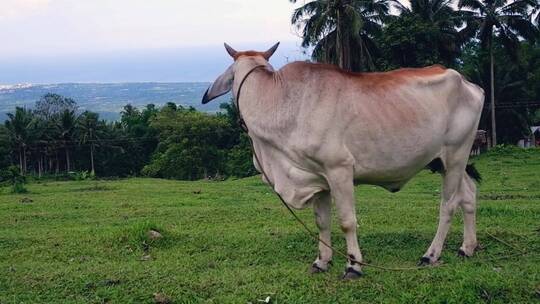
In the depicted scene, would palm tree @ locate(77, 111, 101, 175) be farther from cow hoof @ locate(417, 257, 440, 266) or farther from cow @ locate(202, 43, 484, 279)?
cow hoof @ locate(417, 257, 440, 266)

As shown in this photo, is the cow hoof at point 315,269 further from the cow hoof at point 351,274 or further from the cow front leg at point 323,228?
the cow hoof at point 351,274

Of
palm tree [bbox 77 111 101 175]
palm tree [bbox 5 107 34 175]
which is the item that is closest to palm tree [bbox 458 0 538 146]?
palm tree [bbox 77 111 101 175]

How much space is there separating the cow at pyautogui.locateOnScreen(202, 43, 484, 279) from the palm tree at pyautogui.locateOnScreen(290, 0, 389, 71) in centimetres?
2238

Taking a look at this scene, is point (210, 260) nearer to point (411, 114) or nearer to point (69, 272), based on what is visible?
point (69, 272)

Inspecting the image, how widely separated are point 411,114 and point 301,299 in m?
2.07

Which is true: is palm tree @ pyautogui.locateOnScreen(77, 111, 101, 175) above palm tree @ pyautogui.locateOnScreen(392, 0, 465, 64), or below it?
below

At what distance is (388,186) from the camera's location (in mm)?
6516

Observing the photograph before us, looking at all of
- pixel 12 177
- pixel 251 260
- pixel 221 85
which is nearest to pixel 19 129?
pixel 12 177

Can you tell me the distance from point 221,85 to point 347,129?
1489mm

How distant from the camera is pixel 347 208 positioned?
19.6ft

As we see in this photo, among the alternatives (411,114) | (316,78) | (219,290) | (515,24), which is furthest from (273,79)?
(515,24)

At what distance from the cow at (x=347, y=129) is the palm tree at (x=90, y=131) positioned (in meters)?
48.9

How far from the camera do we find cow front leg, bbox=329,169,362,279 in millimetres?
5895

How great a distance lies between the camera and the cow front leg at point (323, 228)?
21.1 feet
